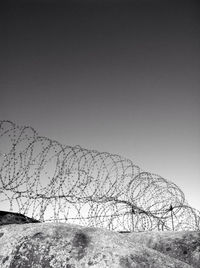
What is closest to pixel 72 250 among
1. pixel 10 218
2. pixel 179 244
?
pixel 10 218

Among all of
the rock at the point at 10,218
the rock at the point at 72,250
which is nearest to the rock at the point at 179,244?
the rock at the point at 10,218

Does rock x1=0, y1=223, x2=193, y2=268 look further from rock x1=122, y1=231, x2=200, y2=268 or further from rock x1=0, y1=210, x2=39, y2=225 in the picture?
rock x1=122, y1=231, x2=200, y2=268

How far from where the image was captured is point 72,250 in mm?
2010

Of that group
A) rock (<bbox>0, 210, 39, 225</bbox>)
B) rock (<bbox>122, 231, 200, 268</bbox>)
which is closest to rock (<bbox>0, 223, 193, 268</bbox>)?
rock (<bbox>0, 210, 39, 225</bbox>)

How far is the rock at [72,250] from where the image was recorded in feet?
6.37

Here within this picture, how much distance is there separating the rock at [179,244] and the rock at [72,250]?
4.22 ft

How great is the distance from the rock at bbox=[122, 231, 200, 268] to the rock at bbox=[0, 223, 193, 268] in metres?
1.28

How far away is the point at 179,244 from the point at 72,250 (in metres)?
1.90

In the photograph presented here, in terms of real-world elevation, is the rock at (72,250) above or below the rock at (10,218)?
below

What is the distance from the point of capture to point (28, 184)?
595 cm

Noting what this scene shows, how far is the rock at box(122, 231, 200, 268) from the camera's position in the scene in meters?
3.48

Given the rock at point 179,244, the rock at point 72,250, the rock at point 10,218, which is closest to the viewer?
the rock at point 72,250

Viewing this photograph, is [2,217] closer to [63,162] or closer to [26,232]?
[26,232]

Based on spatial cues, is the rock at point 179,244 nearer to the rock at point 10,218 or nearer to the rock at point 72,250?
the rock at point 10,218
